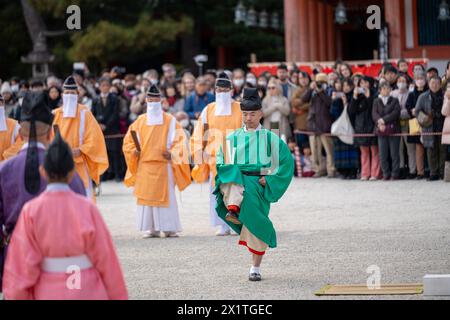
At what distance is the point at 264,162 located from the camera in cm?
1017

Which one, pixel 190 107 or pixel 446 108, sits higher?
pixel 190 107

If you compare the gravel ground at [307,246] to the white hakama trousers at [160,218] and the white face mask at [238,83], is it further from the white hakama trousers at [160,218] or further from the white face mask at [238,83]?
the white face mask at [238,83]

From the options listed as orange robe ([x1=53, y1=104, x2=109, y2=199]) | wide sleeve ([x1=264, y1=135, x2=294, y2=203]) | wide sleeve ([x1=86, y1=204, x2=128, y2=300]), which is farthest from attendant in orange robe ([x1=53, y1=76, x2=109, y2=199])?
wide sleeve ([x1=86, y1=204, x2=128, y2=300])

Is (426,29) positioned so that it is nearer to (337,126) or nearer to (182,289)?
(337,126)

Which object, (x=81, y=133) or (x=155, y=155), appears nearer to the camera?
(x=81, y=133)

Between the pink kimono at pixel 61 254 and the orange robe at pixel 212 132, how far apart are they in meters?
6.93

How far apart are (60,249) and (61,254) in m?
0.04

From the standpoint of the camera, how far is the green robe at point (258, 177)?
10062 millimetres

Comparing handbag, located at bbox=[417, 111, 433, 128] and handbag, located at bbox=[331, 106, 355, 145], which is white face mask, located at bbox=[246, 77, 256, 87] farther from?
handbag, located at bbox=[417, 111, 433, 128]

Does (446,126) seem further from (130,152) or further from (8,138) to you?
(8,138)

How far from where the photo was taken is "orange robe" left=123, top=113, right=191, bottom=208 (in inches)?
527

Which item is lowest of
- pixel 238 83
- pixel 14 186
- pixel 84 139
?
pixel 14 186

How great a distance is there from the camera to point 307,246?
11812 millimetres

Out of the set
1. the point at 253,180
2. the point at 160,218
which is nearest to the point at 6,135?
the point at 160,218
